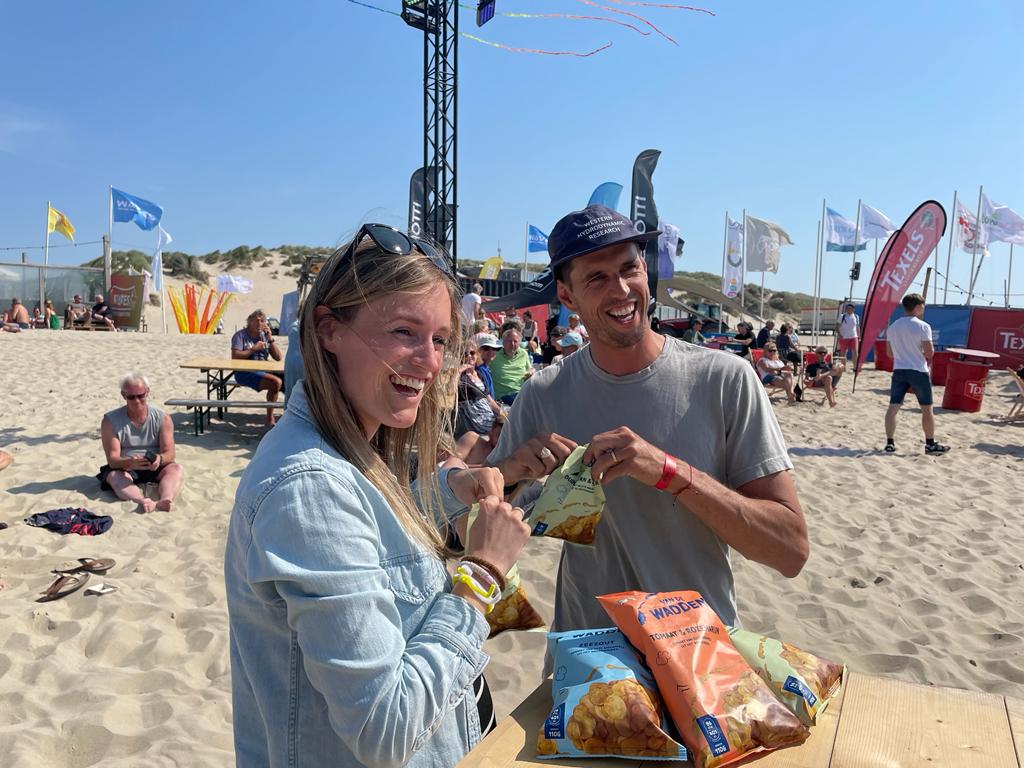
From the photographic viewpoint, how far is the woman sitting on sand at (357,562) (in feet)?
3.08

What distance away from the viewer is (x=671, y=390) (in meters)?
1.78

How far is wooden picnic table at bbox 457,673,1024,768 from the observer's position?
1134mm

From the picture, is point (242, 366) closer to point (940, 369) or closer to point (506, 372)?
point (506, 372)

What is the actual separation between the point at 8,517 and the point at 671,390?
541cm

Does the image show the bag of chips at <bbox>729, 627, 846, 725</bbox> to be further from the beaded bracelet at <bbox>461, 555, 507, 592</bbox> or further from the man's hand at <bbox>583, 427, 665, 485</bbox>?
the beaded bracelet at <bbox>461, 555, 507, 592</bbox>

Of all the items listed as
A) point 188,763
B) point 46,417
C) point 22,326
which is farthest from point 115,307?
point 188,763

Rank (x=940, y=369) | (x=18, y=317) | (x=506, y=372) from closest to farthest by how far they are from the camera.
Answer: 1. (x=506, y=372)
2. (x=940, y=369)
3. (x=18, y=317)

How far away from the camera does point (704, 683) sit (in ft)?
3.82

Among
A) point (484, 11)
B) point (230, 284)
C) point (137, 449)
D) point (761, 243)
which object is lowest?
point (137, 449)

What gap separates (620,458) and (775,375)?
1149 centimetres

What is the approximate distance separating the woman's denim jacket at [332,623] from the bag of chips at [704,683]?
1.03 ft

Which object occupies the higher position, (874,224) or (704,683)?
(874,224)

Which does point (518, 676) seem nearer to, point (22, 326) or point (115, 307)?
point (22, 326)

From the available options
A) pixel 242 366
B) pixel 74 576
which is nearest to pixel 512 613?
pixel 74 576
